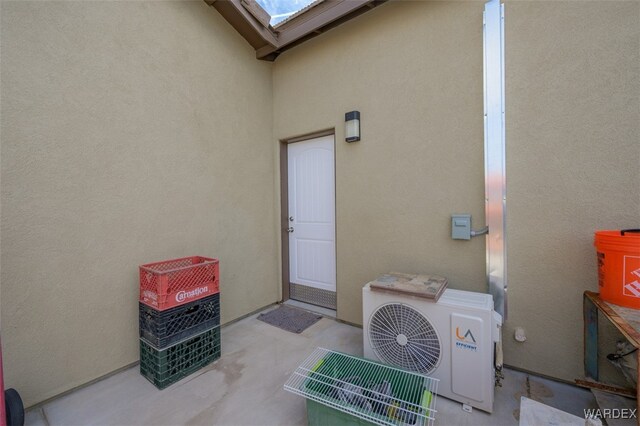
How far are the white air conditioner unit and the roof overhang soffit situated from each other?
284 centimetres

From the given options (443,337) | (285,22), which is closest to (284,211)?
(285,22)

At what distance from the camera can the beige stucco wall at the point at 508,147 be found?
5.91 feet

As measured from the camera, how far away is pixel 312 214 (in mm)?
3463

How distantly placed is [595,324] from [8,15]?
4554mm

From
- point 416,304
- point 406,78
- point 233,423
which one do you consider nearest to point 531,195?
point 416,304

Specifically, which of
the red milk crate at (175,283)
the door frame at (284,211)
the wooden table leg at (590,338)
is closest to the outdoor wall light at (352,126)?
the door frame at (284,211)

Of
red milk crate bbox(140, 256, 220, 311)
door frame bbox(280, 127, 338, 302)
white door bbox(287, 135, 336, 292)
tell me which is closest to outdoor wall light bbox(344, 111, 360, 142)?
white door bbox(287, 135, 336, 292)

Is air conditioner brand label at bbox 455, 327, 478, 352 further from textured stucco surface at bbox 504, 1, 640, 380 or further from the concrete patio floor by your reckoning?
textured stucco surface at bbox 504, 1, 640, 380

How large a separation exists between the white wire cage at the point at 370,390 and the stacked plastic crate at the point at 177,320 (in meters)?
0.88

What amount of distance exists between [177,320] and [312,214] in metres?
1.93

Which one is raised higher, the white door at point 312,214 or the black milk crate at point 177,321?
the white door at point 312,214

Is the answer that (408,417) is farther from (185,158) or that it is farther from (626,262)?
(185,158)

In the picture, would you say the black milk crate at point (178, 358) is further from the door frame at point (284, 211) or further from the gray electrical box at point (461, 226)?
the gray electrical box at point (461, 226)

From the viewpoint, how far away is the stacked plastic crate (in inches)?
78.6
